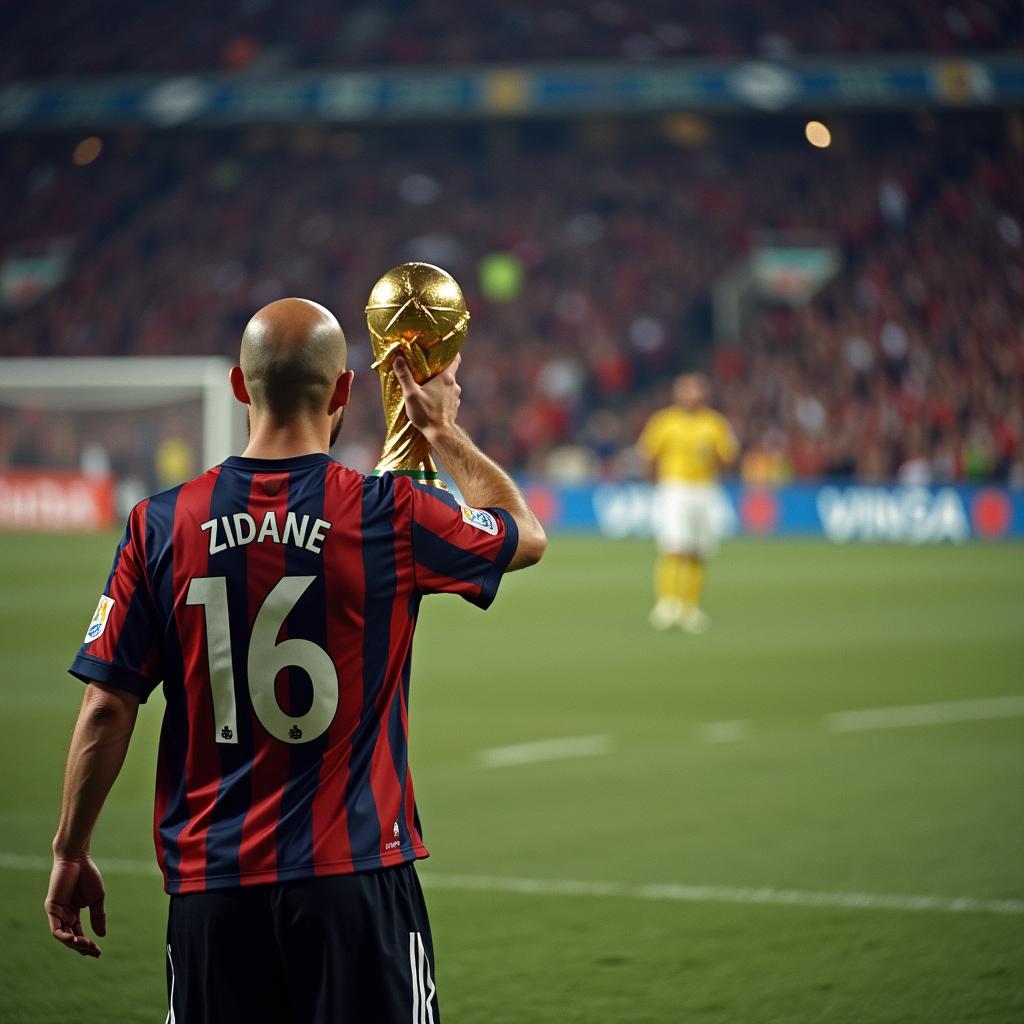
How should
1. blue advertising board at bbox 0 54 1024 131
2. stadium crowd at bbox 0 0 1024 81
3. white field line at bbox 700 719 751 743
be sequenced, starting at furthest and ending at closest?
stadium crowd at bbox 0 0 1024 81 → blue advertising board at bbox 0 54 1024 131 → white field line at bbox 700 719 751 743

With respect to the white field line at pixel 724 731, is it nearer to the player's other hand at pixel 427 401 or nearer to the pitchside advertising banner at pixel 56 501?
the player's other hand at pixel 427 401

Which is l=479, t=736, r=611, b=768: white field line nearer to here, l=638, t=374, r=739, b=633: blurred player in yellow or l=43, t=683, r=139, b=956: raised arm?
l=43, t=683, r=139, b=956: raised arm

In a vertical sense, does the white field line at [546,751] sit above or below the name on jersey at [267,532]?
below

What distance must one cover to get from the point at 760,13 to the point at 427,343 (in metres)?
38.0

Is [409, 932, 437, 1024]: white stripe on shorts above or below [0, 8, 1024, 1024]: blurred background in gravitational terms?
below

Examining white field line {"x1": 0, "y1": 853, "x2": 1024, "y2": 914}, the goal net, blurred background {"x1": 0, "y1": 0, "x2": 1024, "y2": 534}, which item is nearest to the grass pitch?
white field line {"x1": 0, "y1": 853, "x2": 1024, "y2": 914}

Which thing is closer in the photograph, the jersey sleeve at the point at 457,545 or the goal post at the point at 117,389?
the jersey sleeve at the point at 457,545

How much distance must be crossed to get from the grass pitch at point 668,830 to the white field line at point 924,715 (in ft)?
0.52

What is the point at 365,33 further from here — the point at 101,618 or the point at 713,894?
the point at 101,618

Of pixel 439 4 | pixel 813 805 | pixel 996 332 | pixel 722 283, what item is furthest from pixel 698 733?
pixel 439 4

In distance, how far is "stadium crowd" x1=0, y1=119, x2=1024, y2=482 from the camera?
32125 mm

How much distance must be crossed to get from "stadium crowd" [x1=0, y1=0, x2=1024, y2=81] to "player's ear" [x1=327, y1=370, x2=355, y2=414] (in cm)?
3703

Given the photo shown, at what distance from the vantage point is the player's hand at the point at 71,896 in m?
2.76

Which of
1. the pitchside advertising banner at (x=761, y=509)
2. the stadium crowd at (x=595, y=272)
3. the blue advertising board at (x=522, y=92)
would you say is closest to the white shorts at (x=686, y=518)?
the pitchside advertising banner at (x=761, y=509)
